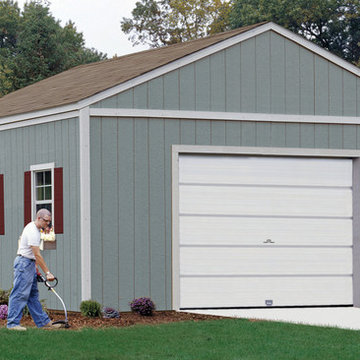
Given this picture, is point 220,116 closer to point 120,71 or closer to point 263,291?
point 120,71

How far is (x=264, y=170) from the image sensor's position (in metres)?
16.3

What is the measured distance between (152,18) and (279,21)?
11.7m

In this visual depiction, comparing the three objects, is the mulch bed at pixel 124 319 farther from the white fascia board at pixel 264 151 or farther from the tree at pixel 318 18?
the tree at pixel 318 18

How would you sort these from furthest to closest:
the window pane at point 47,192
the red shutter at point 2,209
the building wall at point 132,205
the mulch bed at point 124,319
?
1. the red shutter at point 2,209
2. the window pane at point 47,192
3. the building wall at point 132,205
4. the mulch bed at point 124,319

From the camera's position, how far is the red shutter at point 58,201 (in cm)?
1552

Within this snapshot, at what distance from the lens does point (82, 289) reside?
1481 cm

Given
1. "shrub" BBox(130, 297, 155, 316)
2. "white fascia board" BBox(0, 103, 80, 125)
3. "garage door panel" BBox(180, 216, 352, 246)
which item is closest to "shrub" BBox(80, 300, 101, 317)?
"shrub" BBox(130, 297, 155, 316)

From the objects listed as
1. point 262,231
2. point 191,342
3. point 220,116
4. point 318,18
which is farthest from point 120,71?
point 318,18

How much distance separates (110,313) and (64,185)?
2479 mm

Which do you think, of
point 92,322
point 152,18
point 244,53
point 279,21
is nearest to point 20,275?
point 92,322

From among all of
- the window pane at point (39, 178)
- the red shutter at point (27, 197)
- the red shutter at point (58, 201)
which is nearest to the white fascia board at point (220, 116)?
the red shutter at point (58, 201)

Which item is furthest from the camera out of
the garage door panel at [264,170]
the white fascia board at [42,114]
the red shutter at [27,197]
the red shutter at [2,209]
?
the red shutter at [2,209]

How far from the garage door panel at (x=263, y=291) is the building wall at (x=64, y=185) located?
1901 mm

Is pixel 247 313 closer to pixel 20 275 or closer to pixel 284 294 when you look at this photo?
pixel 284 294
